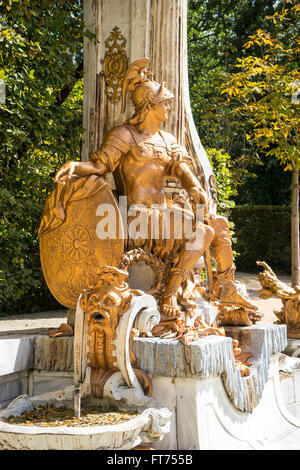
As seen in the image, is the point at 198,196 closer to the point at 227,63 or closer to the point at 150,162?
the point at 150,162

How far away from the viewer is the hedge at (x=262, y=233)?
1662cm

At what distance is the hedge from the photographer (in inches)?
655

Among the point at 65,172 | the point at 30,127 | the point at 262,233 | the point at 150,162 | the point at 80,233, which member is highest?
the point at 30,127

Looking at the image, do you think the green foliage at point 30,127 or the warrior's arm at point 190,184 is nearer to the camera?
the warrior's arm at point 190,184

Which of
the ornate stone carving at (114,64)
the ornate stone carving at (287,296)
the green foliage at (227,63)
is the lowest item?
the ornate stone carving at (287,296)

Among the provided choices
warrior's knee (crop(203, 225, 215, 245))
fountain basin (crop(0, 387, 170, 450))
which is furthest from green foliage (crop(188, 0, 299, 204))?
fountain basin (crop(0, 387, 170, 450))

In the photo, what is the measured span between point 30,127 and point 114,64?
2.39 meters

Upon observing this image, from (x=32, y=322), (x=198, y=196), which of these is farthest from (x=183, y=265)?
(x=32, y=322)

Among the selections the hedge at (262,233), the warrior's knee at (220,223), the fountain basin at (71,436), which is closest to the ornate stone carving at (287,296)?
the warrior's knee at (220,223)

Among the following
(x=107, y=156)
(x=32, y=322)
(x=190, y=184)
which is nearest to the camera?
(x=107, y=156)

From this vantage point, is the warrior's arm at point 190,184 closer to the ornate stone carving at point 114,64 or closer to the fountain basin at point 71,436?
the ornate stone carving at point 114,64

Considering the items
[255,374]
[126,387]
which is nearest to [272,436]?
[255,374]

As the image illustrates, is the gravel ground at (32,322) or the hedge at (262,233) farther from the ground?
the hedge at (262,233)

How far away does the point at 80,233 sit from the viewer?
14.9 feet
